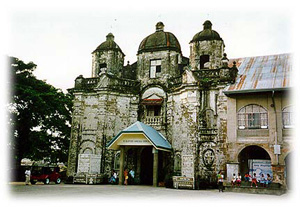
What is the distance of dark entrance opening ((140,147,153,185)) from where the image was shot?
2608cm

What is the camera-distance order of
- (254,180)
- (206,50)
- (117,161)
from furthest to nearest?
(206,50), (117,161), (254,180)

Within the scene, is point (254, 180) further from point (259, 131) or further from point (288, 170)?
point (259, 131)

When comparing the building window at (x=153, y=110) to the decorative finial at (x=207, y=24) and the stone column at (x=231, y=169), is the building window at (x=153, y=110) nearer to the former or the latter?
the stone column at (x=231, y=169)

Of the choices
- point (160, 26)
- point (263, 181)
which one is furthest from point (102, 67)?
point (263, 181)

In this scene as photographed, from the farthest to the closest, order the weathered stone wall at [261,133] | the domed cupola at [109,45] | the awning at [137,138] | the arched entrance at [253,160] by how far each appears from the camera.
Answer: the domed cupola at [109,45]
the awning at [137,138]
the arched entrance at [253,160]
the weathered stone wall at [261,133]

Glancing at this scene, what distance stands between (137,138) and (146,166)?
15.2 ft

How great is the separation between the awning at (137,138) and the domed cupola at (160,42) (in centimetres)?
799

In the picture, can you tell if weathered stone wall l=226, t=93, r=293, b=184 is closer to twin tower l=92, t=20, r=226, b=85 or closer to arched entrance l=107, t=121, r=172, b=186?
arched entrance l=107, t=121, r=172, b=186

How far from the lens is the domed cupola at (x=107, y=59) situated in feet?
95.2

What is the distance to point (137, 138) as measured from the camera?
22938mm

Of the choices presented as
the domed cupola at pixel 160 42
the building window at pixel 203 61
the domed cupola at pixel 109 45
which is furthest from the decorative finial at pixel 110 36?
the building window at pixel 203 61

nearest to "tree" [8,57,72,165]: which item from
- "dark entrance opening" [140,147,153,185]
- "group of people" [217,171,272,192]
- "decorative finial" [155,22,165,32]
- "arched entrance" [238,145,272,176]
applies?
"dark entrance opening" [140,147,153,185]

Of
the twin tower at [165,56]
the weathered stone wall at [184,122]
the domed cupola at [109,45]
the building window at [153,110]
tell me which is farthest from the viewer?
the domed cupola at [109,45]

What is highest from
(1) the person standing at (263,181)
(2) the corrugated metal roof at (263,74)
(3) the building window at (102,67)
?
(3) the building window at (102,67)
